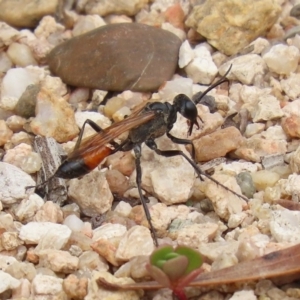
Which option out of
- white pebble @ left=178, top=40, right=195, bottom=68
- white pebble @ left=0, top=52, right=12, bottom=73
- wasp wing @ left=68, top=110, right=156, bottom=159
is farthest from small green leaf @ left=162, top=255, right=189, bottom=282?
white pebble @ left=0, top=52, right=12, bottom=73

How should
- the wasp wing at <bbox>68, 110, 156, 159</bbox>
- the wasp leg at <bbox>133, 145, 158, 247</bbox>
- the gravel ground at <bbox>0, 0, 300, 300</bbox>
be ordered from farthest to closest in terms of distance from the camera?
the wasp wing at <bbox>68, 110, 156, 159</bbox> < the wasp leg at <bbox>133, 145, 158, 247</bbox> < the gravel ground at <bbox>0, 0, 300, 300</bbox>

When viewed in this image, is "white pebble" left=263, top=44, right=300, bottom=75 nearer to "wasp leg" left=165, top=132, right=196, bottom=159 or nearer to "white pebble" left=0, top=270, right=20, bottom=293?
"wasp leg" left=165, top=132, right=196, bottom=159

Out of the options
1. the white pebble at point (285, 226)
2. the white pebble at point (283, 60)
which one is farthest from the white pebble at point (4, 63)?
the white pebble at point (285, 226)

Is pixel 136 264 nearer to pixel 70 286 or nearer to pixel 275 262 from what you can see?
pixel 70 286

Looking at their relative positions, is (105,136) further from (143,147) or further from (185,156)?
(143,147)

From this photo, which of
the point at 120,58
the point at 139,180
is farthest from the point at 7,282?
the point at 120,58

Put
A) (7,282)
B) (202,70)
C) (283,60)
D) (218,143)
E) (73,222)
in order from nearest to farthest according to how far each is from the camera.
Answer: (7,282) → (73,222) → (218,143) → (283,60) → (202,70)

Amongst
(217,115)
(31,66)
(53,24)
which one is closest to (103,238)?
(217,115)

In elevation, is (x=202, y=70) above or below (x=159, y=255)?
below
